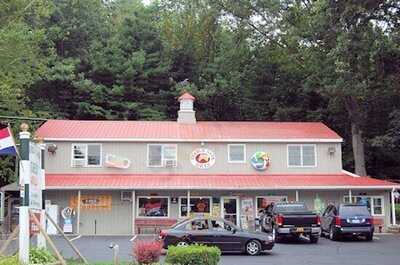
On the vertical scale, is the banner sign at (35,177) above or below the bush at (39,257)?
above

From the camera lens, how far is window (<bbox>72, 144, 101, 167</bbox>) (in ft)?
117

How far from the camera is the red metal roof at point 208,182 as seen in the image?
3306 cm

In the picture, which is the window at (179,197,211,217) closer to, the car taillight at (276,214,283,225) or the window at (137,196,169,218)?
the window at (137,196,169,218)

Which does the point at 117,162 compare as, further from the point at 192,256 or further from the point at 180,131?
the point at 192,256

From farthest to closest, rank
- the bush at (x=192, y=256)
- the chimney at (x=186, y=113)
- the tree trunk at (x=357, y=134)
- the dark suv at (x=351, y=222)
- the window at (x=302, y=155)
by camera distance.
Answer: the tree trunk at (x=357, y=134)
the chimney at (x=186, y=113)
the window at (x=302, y=155)
the dark suv at (x=351, y=222)
the bush at (x=192, y=256)

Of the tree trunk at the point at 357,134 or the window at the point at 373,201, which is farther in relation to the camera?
the tree trunk at the point at 357,134

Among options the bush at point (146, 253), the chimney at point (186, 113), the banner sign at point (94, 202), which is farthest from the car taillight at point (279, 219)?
the chimney at point (186, 113)

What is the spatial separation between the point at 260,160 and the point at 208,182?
13.9ft

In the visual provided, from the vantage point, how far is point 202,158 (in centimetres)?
3638

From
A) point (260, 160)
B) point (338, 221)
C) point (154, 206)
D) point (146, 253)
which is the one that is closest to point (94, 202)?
Answer: point (154, 206)

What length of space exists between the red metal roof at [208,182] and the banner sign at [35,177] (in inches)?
755

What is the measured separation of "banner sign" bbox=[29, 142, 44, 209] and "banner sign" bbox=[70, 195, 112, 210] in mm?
20588

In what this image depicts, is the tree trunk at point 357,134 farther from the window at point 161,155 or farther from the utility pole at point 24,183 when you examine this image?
the utility pole at point 24,183

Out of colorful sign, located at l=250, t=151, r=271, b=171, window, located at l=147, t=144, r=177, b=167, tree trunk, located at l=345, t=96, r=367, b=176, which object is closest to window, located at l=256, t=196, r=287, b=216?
colorful sign, located at l=250, t=151, r=271, b=171
